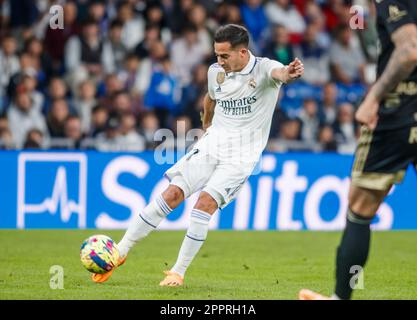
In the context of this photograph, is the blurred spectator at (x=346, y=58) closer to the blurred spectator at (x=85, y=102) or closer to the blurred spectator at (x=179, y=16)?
the blurred spectator at (x=179, y=16)

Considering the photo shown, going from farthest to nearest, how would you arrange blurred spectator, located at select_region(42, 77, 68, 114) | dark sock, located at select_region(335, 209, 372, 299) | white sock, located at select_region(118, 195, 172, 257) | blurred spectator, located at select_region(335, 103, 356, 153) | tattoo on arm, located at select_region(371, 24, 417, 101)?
blurred spectator, located at select_region(335, 103, 356, 153) < blurred spectator, located at select_region(42, 77, 68, 114) < white sock, located at select_region(118, 195, 172, 257) < dark sock, located at select_region(335, 209, 372, 299) < tattoo on arm, located at select_region(371, 24, 417, 101)

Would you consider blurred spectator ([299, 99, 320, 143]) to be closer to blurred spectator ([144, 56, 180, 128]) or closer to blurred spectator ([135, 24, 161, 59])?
blurred spectator ([144, 56, 180, 128])

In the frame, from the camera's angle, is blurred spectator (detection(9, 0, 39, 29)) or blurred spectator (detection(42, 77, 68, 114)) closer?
blurred spectator (detection(42, 77, 68, 114))

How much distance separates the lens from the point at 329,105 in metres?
17.8

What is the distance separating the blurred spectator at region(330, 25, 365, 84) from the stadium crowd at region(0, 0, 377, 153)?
A: 2 centimetres

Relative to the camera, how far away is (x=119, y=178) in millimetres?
14812

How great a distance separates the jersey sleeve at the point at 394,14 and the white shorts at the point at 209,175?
9.73 feet

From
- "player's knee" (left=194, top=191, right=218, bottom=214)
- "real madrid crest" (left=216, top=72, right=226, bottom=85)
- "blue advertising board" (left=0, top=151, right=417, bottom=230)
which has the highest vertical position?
"real madrid crest" (left=216, top=72, right=226, bottom=85)

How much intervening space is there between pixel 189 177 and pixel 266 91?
3.65 ft

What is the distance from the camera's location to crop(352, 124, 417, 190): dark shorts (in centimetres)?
657

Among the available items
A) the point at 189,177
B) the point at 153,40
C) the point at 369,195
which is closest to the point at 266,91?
the point at 189,177

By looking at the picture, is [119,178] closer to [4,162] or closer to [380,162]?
[4,162]

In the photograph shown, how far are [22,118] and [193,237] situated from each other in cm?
768

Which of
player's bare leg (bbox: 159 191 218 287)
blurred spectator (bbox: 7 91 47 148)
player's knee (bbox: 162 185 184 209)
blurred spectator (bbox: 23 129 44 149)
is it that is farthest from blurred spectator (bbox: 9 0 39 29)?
player's bare leg (bbox: 159 191 218 287)
